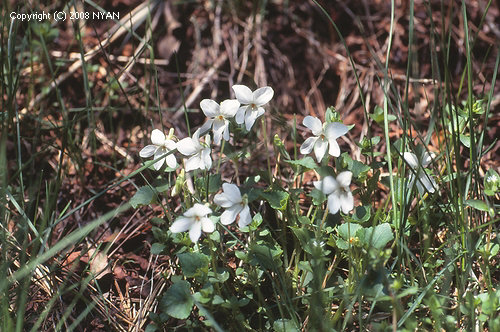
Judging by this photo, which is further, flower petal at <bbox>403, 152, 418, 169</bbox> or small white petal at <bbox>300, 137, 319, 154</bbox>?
flower petal at <bbox>403, 152, 418, 169</bbox>

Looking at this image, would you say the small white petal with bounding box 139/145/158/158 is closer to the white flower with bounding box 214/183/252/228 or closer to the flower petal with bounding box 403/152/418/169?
the white flower with bounding box 214/183/252/228

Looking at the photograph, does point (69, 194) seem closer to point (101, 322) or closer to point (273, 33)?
point (101, 322)

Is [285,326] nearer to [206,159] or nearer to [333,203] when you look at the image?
[333,203]

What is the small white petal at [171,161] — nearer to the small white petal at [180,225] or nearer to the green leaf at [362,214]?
the small white petal at [180,225]

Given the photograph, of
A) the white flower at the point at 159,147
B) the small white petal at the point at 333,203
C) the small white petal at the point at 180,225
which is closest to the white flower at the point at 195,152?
the white flower at the point at 159,147

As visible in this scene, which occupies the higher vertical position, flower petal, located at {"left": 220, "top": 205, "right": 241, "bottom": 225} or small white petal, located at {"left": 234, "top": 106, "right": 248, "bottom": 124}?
small white petal, located at {"left": 234, "top": 106, "right": 248, "bottom": 124}

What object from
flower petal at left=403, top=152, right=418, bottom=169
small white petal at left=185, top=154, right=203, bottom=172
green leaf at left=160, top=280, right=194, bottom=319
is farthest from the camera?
flower petal at left=403, top=152, right=418, bottom=169

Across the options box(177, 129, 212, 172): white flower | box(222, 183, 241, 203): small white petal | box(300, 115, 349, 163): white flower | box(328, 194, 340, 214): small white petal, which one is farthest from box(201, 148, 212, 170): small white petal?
box(328, 194, 340, 214): small white petal
